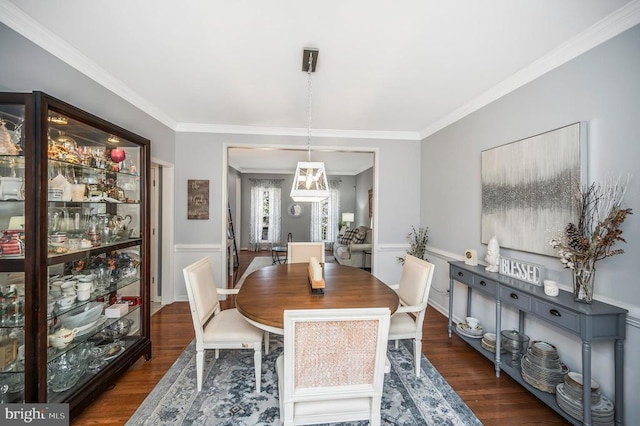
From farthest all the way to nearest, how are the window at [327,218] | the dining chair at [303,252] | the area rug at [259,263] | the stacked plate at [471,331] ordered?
the window at [327,218] → the area rug at [259,263] → the dining chair at [303,252] → the stacked plate at [471,331]

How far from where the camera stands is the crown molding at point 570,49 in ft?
4.96

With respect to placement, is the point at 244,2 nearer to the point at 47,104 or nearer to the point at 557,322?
the point at 47,104

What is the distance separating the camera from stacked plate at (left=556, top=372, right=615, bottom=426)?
4.96 ft

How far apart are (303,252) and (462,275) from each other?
5.78 ft

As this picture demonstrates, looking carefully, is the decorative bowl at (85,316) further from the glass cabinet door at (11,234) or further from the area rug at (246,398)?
the area rug at (246,398)

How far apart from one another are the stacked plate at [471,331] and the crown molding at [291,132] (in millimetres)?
2681

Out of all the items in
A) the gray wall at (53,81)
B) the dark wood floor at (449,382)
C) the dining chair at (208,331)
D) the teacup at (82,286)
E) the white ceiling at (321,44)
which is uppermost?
the white ceiling at (321,44)

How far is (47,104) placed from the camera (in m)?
1.39

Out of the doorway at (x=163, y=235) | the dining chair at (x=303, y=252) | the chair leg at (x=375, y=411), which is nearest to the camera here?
the chair leg at (x=375, y=411)

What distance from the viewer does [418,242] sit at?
3.79 m

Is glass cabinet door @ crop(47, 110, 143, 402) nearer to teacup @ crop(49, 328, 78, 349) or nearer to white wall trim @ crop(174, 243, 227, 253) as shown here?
teacup @ crop(49, 328, 78, 349)

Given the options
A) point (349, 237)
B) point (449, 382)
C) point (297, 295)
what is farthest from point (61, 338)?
point (349, 237)

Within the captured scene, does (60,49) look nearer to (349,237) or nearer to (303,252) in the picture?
(303,252)

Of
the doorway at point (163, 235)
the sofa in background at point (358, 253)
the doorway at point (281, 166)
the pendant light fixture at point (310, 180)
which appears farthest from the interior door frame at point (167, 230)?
the sofa in background at point (358, 253)
